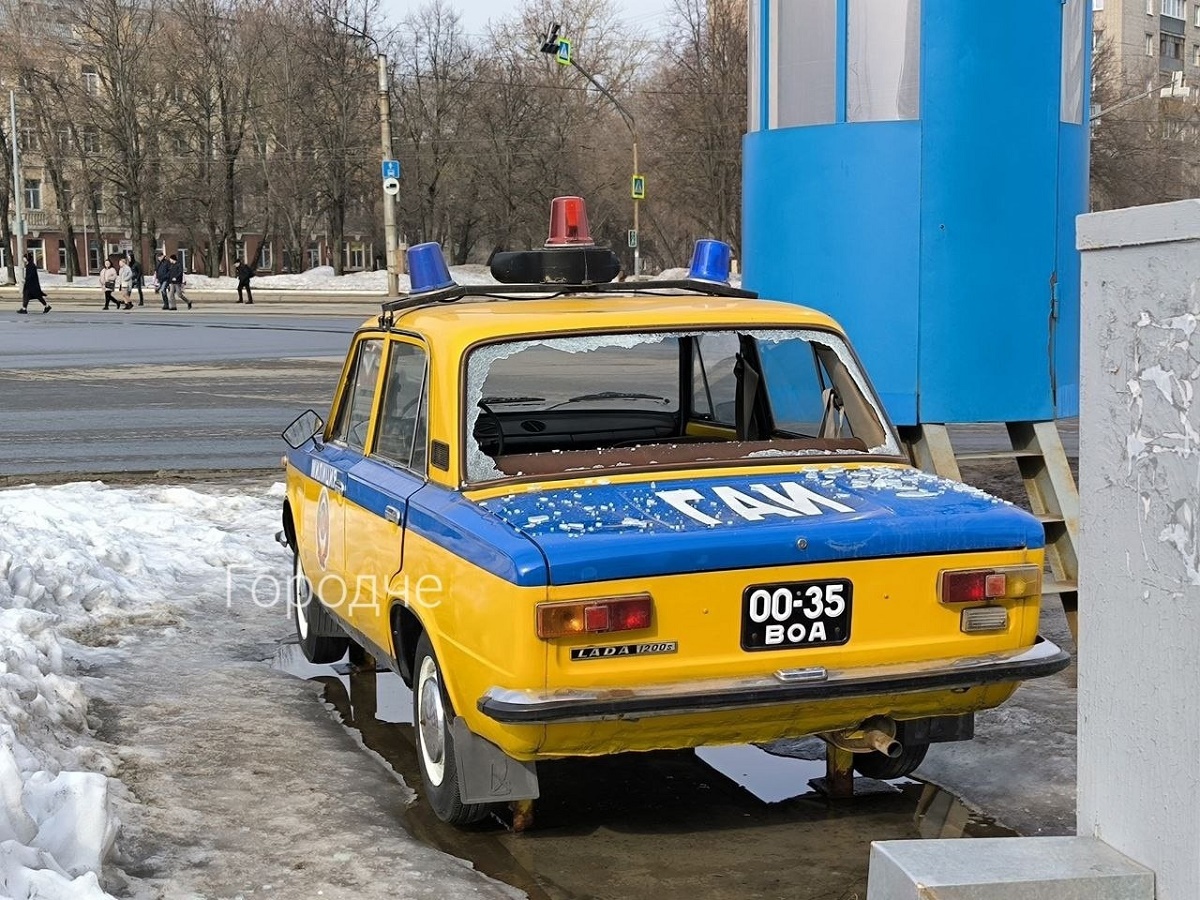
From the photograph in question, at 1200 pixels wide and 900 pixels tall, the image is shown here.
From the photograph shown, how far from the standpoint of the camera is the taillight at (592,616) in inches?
171

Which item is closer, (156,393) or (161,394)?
(161,394)

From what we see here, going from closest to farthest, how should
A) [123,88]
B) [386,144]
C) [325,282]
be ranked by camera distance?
[386,144] → [325,282] → [123,88]

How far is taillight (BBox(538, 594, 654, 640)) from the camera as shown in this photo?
4.35 meters

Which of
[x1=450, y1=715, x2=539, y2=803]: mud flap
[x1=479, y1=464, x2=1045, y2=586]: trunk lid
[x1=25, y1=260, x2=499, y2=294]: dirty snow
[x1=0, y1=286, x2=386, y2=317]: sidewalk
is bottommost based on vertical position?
[x1=0, y1=286, x2=386, y2=317]: sidewalk

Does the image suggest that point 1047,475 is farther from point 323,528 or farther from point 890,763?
point 323,528

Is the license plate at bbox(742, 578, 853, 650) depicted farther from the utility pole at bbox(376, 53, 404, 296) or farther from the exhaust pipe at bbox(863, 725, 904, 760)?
the utility pole at bbox(376, 53, 404, 296)

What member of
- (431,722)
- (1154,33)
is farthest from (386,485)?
(1154,33)

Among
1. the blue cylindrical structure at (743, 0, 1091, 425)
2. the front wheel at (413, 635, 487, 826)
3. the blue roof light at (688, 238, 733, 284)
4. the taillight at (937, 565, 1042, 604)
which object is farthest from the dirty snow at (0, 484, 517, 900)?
the blue cylindrical structure at (743, 0, 1091, 425)

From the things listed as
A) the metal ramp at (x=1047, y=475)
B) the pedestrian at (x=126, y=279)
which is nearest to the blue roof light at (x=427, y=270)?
the metal ramp at (x=1047, y=475)

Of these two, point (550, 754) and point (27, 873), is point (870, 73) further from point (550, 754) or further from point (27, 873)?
point (27, 873)

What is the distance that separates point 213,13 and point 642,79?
21823mm

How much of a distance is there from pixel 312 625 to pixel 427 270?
177cm

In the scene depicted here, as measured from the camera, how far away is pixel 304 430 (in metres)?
7.18

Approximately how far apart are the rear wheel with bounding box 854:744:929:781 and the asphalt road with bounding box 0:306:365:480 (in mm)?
9219
